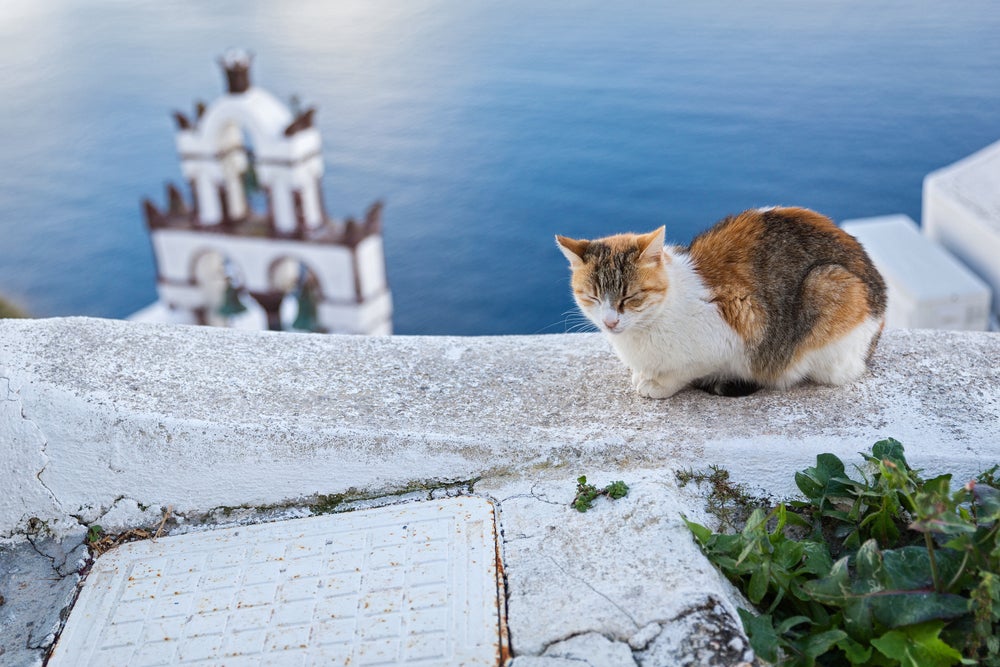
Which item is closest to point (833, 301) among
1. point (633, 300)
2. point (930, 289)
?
point (633, 300)

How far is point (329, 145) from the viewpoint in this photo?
Answer: 1755 centimetres

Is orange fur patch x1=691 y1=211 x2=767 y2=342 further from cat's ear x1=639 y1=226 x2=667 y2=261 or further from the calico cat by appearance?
cat's ear x1=639 y1=226 x2=667 y2=261

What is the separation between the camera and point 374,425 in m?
1.93

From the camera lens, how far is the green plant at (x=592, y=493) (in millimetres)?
1709

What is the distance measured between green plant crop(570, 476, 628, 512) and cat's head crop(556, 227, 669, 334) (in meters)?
0.41

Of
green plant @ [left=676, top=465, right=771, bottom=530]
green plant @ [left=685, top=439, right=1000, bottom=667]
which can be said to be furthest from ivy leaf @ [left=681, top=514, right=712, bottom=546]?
green plant @ [left=676, top=465, right=771, bottom=530]

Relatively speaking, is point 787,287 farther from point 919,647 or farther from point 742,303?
point 919,647

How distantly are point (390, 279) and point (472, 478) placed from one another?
14.2m

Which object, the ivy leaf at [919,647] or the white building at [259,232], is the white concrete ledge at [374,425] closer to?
the ivy leaf at [919,647]

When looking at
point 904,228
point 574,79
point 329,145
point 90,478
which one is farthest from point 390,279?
point 90,478

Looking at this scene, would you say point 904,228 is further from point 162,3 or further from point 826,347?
point 162,3

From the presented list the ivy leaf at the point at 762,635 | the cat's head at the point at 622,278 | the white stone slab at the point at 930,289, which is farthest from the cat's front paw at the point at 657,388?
the white stone slab at the point at 930,289

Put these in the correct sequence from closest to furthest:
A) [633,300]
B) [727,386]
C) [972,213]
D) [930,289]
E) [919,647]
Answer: [919,647] < [633,300] < [727,386] < [930,289] < [972,213]

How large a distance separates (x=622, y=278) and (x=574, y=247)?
150 millimetres
